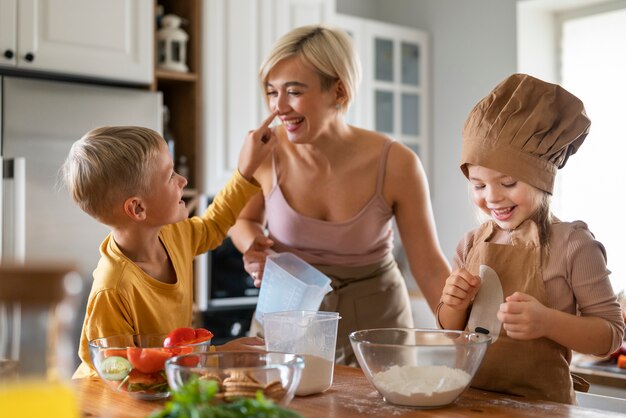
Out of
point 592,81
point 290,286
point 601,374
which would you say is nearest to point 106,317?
point 290,286

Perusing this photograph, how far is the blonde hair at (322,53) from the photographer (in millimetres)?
1816

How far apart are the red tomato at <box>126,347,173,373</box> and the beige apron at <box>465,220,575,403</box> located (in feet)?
1.91

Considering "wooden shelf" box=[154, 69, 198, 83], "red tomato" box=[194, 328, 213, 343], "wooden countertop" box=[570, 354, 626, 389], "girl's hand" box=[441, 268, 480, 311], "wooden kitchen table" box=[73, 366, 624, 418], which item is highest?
"wooden shelf" box=[154, 69, 198, 83]

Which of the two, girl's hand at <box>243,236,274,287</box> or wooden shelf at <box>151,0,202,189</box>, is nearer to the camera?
girl's hand at <box>243,236,274,287</box>

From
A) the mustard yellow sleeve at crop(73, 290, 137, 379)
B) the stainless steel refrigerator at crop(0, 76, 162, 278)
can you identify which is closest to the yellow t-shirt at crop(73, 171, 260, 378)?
the mustard yellow sleeve at crop(73, 290, 137, 379)

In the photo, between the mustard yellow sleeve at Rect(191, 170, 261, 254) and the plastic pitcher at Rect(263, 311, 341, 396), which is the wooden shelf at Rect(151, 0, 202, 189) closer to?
the mustard yellow sleeve at Rect(191, 170, 261, 254)

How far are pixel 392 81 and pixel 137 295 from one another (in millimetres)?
2673

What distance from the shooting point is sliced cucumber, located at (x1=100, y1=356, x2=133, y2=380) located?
110cm

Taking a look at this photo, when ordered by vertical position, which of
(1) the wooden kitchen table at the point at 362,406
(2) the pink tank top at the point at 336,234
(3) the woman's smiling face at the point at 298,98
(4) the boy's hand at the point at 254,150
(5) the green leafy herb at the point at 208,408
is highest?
(3) the woman's smiling face at the point at 298,98

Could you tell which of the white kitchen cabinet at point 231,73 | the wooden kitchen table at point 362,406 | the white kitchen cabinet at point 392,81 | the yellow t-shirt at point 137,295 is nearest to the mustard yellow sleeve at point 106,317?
the yellow t-shirt at point 137,295

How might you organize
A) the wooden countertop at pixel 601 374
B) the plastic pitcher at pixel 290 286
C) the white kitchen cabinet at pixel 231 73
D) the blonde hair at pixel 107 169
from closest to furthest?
the plastic pitcher at pixel 290 286
the blonde hair at pixel 107 169
the wooden countertop at pixel 601 374
the white kitchen cabinet at pixel 231 73

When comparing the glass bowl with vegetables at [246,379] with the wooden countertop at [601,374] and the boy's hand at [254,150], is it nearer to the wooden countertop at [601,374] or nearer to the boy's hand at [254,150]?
the boy's hand at [254,150]

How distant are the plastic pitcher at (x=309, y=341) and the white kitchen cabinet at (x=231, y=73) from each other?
189 cm

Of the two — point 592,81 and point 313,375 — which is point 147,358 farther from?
point 592,81
